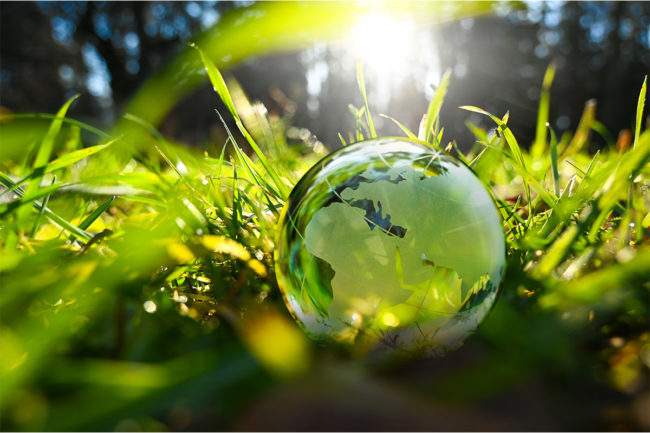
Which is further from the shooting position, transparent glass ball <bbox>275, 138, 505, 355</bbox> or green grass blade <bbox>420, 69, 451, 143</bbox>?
green grass blade <bbox>420, 69, 451, 143</bbox>

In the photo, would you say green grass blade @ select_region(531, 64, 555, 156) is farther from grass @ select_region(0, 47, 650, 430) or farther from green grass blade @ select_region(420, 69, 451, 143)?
grass @ select_region(0, 47, 650, 430)

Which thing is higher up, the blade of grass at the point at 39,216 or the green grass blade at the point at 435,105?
→ the green grass blade at the point at 435,105

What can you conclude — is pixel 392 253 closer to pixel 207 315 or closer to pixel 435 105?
pixel 207 315

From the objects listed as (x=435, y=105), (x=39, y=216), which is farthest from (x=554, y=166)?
(x=39, y=216)

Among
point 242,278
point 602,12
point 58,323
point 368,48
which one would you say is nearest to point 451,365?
point 242,278

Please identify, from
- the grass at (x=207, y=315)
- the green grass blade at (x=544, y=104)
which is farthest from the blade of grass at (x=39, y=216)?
the green grass blade at (x=544, y=104)

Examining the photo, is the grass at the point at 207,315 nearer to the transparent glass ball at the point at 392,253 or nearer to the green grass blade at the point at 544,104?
the transparent glass ball at the point at 392,253

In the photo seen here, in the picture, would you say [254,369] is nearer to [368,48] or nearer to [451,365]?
[451,365]

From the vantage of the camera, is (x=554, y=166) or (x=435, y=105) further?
(x=435, y=105)

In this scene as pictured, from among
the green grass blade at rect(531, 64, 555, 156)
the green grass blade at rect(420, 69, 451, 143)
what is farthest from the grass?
the green grass blade at rect(531, 64, 555, 156)
